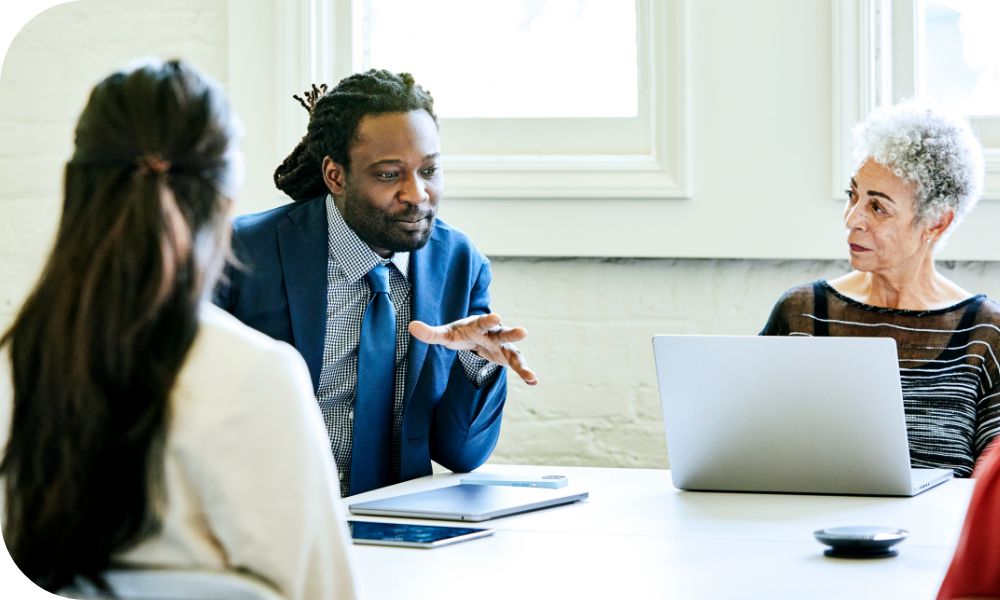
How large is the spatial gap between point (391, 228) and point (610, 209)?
0.75m

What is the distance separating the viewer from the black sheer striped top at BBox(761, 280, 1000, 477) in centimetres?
225

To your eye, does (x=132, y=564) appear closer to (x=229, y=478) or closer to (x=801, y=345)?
(x=229, y=478)

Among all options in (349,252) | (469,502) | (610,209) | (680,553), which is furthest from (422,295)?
(680,553)

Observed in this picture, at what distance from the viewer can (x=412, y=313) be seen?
7.38ft

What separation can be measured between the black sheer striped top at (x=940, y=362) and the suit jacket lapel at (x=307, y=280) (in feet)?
3.04

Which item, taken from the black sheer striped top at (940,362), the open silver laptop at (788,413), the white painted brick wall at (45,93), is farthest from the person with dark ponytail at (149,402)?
the white painted brick wall at (45,93)

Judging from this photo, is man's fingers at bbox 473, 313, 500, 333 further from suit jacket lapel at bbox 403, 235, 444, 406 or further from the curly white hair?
the curly white hair

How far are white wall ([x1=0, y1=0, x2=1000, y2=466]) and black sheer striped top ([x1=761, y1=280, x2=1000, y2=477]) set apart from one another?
1.17 ft

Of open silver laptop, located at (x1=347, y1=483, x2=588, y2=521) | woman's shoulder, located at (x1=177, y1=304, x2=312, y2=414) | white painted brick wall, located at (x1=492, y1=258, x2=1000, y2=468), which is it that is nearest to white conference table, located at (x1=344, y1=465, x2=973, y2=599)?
open silver laptop, located at (x1=347, y1=483, x2=588, y2=521)

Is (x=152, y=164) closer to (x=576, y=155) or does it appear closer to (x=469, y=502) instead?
(x=469, y=502)

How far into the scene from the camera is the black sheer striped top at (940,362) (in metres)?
2.25

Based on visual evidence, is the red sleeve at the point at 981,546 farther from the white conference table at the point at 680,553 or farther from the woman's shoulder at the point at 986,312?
the woman's shoulder at the point at 986,312

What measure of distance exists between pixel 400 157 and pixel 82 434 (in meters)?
1.35

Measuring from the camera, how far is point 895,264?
2424 millimetres
